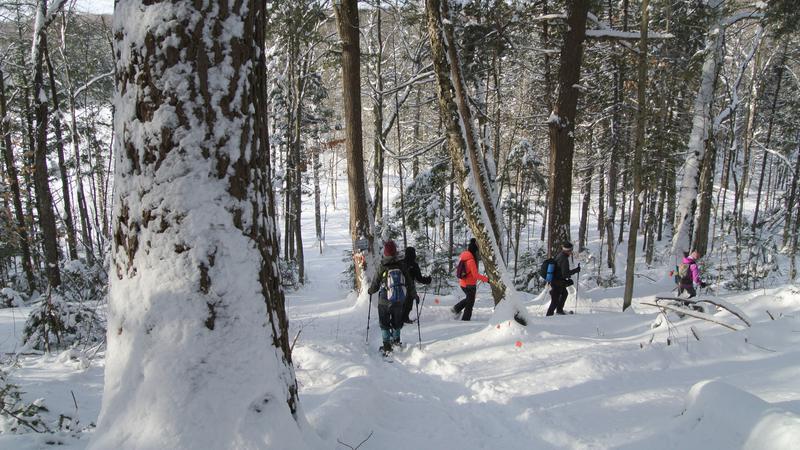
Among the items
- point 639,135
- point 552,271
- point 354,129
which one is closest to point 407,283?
point 552,271

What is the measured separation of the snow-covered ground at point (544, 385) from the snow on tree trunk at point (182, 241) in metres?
0.84

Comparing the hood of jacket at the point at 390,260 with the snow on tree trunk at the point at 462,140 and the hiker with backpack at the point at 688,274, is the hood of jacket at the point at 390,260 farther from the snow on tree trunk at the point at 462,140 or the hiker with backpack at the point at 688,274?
the hiker with backpack at the point at 688,274

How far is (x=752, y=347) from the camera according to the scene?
499cm

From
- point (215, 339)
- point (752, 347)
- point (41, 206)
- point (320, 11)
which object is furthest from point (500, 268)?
point (41, 206)

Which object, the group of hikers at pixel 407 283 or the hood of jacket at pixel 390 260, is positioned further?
the hood of jacket at pixel 390 260

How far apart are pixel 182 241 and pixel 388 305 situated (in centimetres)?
466

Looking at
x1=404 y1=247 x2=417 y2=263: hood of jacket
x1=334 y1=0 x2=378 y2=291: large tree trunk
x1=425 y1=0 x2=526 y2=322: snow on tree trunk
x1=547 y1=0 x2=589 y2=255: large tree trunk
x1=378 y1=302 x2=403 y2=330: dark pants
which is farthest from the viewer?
x1=334 y1=0 x2=378 y2=291: large tree trunk

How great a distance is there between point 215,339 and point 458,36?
9597mm

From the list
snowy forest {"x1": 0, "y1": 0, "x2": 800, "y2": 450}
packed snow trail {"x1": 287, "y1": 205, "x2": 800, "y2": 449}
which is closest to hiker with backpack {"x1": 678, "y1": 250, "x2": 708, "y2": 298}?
snowy forest {"x1": 0, "y1": 0, "x2": 800, "y2": 450}

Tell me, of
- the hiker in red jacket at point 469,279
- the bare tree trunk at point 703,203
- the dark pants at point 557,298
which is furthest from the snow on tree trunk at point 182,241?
the bare tree trunk at point 703,203

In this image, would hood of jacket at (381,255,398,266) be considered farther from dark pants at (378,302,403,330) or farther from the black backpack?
the black backpack

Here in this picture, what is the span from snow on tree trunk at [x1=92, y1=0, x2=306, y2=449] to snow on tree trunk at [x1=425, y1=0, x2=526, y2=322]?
5131 millimetres

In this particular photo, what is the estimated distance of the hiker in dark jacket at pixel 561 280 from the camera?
331 inches

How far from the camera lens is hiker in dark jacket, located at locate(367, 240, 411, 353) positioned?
641cm
